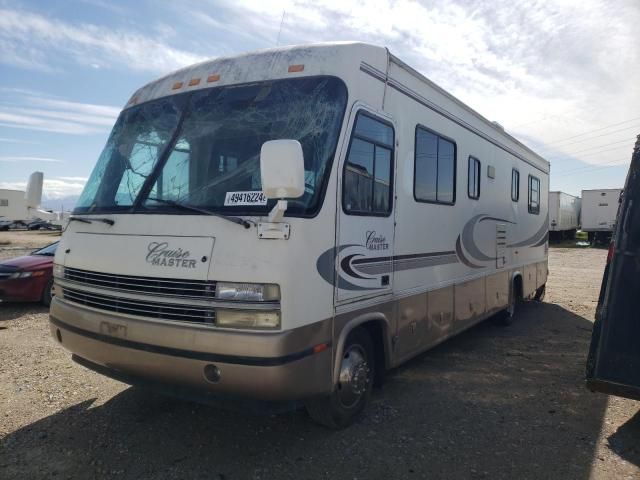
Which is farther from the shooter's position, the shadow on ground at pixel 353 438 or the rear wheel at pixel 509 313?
the rear wheel at pixel 509 313

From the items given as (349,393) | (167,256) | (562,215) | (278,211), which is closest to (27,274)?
(167,256)

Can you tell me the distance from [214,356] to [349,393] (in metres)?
1.33

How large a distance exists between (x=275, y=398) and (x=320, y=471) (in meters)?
0.69

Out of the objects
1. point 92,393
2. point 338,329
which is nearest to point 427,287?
point 338,329

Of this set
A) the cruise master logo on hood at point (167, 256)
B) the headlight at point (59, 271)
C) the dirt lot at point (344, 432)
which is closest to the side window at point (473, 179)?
the dirt lot at point (344, 432)

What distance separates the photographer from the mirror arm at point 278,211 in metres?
3.25

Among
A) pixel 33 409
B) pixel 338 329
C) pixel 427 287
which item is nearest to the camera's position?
pixel 338 329

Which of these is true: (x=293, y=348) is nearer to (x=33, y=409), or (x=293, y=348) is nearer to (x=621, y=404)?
(x=33, y=409)

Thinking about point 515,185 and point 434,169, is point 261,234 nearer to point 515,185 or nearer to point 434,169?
point 434,169

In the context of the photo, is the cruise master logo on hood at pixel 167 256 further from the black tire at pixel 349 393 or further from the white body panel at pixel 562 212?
the white body panel at pixel 562 212

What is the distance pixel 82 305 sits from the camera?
13.3 feet

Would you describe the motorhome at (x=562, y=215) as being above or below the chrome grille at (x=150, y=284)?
above

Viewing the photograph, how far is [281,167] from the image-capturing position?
123 inches

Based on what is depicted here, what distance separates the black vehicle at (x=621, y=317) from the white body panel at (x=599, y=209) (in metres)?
31.6
